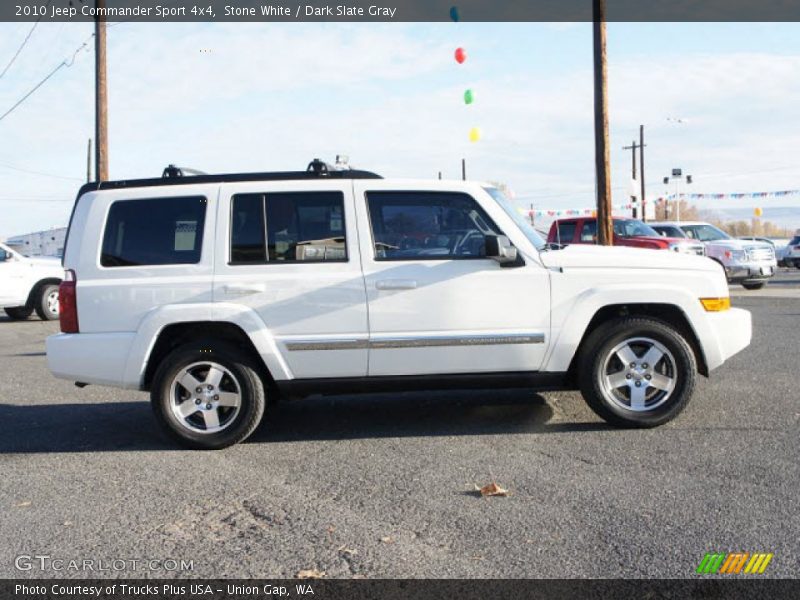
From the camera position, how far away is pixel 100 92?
20.1 metres

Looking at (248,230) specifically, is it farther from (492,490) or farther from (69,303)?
(492,490)

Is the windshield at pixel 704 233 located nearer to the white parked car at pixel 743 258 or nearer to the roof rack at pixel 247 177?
the white parked car at pixel 743 258

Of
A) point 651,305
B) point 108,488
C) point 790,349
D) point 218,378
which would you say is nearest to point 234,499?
point 108,488

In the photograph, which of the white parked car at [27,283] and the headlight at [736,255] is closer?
the white parked car at [27,283]

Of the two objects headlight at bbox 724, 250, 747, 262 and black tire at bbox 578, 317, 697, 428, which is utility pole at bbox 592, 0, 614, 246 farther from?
black tire at bbox 578, 317, 697, 428

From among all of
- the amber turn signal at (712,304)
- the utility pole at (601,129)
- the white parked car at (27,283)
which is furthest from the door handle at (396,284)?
the white parked car at (27,283)

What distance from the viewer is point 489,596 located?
344cm

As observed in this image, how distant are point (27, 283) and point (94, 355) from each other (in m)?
12.2

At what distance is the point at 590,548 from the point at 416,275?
2.54 meters

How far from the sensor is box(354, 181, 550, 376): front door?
591cm

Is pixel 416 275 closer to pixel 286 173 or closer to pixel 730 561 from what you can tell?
pixel 286 173

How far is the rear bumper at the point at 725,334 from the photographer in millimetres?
6090

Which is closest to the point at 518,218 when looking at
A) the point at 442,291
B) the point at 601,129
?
the point at 442,291

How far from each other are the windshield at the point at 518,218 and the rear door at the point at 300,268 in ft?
3.68
